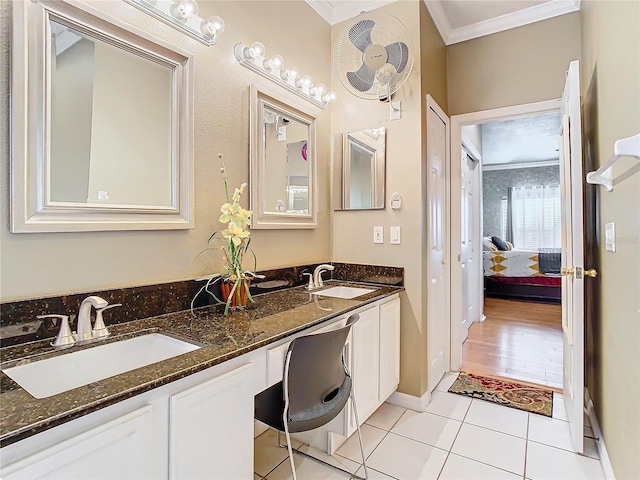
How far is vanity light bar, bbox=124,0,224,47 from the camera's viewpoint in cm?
142

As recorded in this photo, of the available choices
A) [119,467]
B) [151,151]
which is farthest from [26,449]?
[151,151]

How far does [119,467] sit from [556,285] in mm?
6120

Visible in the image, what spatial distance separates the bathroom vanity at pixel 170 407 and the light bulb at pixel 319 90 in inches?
56.1

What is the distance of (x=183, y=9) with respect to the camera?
147cm

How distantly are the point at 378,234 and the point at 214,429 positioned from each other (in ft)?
5.43

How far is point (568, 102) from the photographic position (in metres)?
1.87

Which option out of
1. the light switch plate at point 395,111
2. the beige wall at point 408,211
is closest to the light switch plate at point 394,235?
the beige wall at point 408,211

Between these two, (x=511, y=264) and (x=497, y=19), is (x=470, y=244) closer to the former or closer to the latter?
(x=511, y=264)

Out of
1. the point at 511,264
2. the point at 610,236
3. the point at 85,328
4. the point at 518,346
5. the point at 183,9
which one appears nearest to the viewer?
the point at 85,328

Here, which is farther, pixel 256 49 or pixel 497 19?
pixel 497 19

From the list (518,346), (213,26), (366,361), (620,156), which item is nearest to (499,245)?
(518,346)

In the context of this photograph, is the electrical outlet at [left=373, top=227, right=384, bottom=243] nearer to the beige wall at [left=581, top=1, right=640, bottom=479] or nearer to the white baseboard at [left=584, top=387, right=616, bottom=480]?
the beige wall at [left=581, top=1, right=640, bottom=479]

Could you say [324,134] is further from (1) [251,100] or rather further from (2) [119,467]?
(2) [119,467]

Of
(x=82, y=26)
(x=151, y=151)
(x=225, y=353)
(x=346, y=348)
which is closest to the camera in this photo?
(x=225, y=353)
